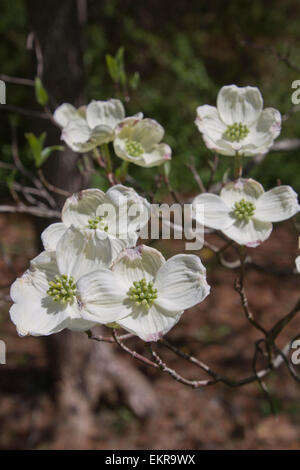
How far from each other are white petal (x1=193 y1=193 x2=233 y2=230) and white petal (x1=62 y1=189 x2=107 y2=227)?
193mm

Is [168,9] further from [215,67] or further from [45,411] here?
[45,411]

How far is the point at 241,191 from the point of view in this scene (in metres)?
1.01

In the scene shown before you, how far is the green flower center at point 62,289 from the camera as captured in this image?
85 centimetres

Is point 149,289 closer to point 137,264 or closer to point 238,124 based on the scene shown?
point 137,264

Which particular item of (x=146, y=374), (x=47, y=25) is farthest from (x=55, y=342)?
(x=47, y=25)

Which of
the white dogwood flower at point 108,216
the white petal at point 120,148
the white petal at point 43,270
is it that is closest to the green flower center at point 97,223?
the white dogwood flower at point 108,216

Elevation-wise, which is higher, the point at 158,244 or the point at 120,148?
the point at 120,148

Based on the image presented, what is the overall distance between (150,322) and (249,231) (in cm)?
29

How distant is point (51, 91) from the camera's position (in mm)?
2342

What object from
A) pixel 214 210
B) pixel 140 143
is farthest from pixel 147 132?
pixel 214 210

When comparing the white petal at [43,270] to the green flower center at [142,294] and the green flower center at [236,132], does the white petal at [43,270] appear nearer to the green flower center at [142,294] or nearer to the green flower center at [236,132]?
the green flower center at [142,294]

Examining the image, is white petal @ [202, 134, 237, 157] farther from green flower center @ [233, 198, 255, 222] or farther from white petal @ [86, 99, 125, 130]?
white petal @ [86, 99, 125, 130]

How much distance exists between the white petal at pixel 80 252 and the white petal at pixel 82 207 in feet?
0.31

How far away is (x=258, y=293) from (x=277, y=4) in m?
3.52
